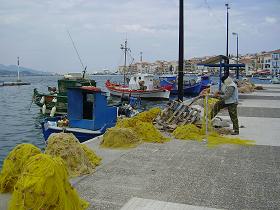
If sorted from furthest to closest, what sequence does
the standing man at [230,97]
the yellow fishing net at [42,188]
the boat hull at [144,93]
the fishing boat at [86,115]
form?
the boat hull at [144,93] < the fishing boat at [86,115] < the standing man at [230,97] < the yellow fishing net at [42,188]

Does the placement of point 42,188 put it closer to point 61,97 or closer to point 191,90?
point 61,97

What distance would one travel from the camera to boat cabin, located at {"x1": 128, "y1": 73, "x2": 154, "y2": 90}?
1607 inches

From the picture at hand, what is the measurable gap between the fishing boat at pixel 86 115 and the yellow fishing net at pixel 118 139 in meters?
2.88

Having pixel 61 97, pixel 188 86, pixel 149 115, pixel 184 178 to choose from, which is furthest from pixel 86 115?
pixel 188 86

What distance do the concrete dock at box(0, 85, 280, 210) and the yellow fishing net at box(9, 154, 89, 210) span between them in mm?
1031

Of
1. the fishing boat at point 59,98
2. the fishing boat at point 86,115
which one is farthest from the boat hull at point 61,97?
the fishing boat at point 86,115

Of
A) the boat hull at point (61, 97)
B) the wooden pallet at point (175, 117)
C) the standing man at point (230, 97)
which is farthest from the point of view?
the boat hull at point (61, 97)

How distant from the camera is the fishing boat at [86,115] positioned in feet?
41.3

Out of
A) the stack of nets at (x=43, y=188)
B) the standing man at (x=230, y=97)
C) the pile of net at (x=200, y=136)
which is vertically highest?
the standing man at (x=230, y=97)

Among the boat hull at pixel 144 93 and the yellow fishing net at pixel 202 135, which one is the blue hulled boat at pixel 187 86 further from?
the yellow fishing net at pixel 202 135

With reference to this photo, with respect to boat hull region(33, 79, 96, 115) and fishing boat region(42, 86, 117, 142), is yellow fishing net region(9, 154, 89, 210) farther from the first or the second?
boat hull region(33, 79, 96, 115)

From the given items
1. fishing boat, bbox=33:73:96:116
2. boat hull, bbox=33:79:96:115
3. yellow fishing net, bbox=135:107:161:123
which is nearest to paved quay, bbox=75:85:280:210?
yellow fishing net, bbox=135:107:161:123

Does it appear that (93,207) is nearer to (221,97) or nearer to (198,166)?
(198,166)

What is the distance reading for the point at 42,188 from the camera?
4258mm
